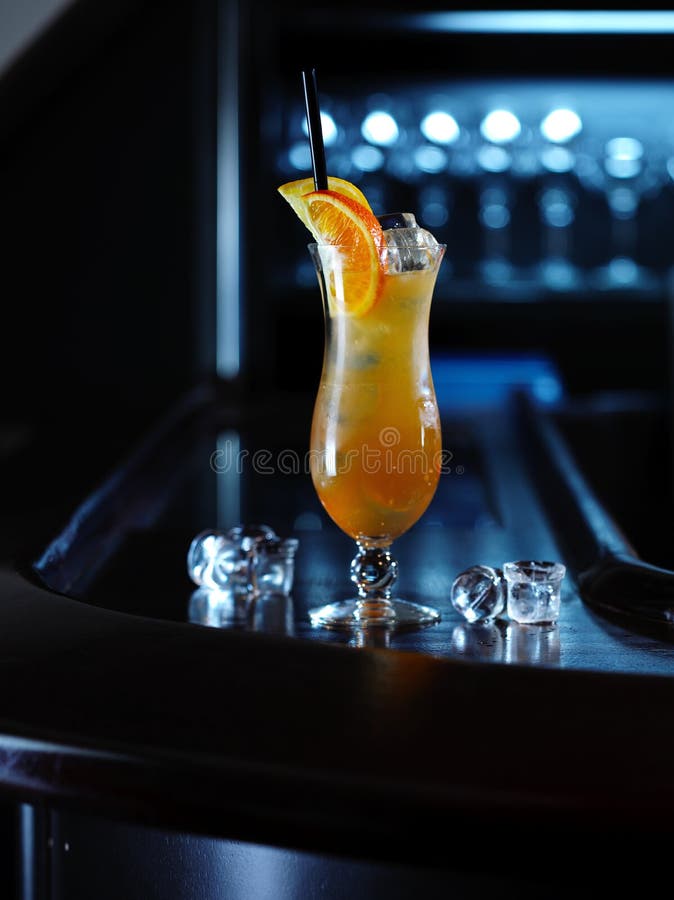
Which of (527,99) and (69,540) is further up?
(527,99)

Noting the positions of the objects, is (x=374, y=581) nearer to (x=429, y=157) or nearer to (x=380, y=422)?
(x=380, y=422)

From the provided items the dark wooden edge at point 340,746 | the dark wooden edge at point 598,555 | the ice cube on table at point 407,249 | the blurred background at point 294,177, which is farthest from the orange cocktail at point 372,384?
the blurred background at point 294,177

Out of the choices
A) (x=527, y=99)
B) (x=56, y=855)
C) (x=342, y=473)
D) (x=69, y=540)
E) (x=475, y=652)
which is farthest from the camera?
(x=527, y=99)

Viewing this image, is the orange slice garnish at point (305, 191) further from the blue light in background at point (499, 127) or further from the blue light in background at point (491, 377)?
the blue light in background at point (499, 127)

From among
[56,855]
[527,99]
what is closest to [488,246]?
[527,99]

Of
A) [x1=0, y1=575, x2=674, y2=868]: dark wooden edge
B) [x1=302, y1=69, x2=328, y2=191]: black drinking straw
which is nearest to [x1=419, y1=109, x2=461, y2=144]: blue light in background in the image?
[x1=302, y1=69, x2=328, y2=191]: black drinking straw

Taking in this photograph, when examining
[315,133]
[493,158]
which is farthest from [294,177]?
[315,133]

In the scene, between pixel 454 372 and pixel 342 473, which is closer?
pixel 342 473

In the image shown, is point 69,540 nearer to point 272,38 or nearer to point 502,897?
point 502,897
